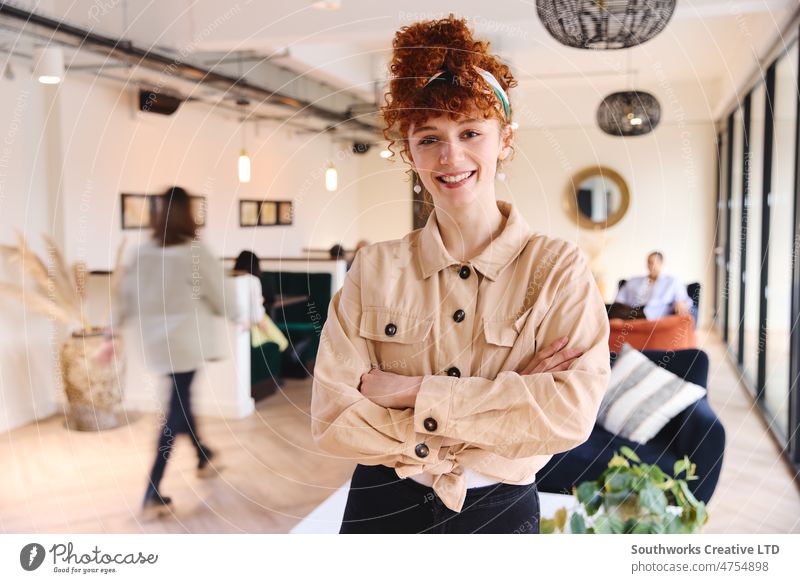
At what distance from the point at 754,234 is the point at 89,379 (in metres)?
3.85

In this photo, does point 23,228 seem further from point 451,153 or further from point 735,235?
point 735,235

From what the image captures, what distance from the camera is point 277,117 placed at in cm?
211

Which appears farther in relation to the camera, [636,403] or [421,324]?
[636,403]

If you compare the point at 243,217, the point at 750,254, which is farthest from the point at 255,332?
the point at 750,254

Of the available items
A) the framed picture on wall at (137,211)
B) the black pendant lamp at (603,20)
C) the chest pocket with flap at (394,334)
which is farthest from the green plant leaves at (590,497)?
the framed picture on wall at (137,211)

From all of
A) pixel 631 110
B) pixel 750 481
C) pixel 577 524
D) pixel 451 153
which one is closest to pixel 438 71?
pixel 451 153

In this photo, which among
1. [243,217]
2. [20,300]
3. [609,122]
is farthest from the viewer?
[609,122]

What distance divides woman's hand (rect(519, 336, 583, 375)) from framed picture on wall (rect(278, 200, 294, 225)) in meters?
0.95

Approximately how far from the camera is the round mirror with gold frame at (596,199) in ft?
16.6

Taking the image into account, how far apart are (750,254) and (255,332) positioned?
3542 mm

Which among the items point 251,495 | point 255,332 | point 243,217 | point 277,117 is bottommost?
point 251,495

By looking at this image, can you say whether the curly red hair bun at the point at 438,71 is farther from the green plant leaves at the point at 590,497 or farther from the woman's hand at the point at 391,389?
the green plant leaves at the point at 590,497
